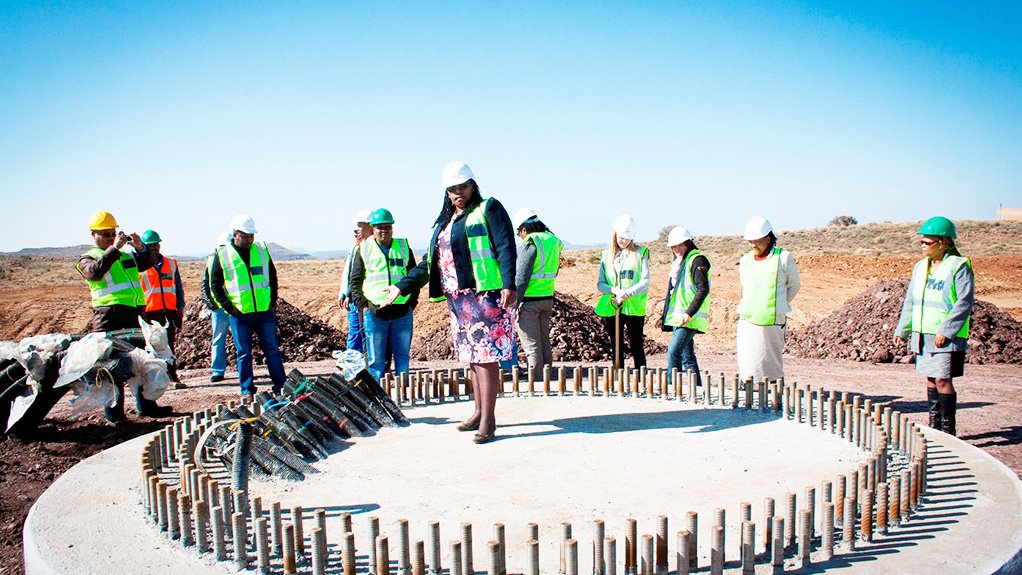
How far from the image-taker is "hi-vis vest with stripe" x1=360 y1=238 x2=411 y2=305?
7.32 metres

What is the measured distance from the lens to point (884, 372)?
33.1ft

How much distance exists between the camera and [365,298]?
7.36 meters

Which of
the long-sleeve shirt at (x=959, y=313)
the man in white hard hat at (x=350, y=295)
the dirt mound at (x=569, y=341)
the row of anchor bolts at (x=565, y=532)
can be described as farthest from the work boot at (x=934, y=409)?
the dirt mound at (x=569, y=341)

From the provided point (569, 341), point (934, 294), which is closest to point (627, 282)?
point (934, 294)

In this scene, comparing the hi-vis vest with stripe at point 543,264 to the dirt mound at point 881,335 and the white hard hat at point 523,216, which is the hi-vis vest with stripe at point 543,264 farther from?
the dirt mound at point 881,335

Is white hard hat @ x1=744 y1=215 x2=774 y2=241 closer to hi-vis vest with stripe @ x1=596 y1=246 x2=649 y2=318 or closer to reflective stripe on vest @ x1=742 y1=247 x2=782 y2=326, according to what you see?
reflective stripe on vest @ x1=742 y1=247 x2=782 y2=326

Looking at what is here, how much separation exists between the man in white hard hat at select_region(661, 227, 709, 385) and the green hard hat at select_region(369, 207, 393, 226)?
2.63 m

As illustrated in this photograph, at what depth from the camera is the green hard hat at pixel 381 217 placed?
24.0ft

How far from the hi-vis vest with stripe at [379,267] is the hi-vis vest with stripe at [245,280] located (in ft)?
3.33

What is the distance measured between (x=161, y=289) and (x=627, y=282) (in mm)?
5661

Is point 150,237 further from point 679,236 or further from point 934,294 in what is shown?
point 934,294

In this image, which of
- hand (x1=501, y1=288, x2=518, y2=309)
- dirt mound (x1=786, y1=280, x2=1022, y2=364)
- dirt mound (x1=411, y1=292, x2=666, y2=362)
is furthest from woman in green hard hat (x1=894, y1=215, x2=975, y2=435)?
dirt mound (x1=411, y1=292, x2=666, y2=362)

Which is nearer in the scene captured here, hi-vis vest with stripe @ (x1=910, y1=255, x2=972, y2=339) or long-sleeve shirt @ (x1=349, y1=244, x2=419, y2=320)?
hi-vis vest with stripe @ (x1=910, y1=255, x2=972, y2=339)

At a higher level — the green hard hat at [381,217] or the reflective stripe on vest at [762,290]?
the green hard hat at [381,217]
